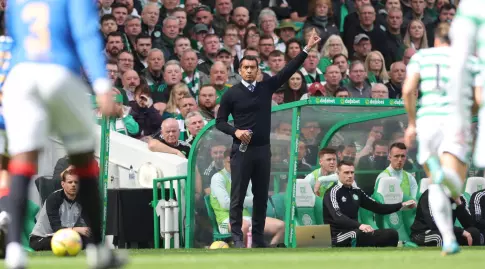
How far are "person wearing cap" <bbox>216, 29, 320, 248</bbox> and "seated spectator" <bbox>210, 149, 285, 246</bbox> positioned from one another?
865 millimetres

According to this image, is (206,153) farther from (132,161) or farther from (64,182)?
(64,182)

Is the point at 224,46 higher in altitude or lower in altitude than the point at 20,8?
higher

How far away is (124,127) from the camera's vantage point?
17.7 metres

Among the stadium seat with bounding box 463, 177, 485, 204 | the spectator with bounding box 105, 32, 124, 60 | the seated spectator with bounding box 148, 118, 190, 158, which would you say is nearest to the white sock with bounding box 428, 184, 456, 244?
Result: the stadium seat with bounding box 463, 177, 485, 204

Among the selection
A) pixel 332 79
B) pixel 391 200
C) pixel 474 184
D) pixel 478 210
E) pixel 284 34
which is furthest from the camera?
pixel 284 34

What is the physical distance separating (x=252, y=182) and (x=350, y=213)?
5.01 ft

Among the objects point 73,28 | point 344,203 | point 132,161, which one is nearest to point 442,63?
point 73,28

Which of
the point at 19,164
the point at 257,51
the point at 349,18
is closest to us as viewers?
the point at 19,164

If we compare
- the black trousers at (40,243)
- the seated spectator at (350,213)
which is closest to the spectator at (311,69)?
the seated spectator at (350,213)

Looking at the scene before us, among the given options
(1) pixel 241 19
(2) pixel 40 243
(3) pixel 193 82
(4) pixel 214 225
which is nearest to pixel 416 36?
(1) pixel 241 19

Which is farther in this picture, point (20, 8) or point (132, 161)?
point (132, 161)

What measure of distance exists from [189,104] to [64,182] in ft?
10.7

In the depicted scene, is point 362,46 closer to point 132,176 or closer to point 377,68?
point 377,68

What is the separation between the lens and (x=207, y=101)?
1800cm
